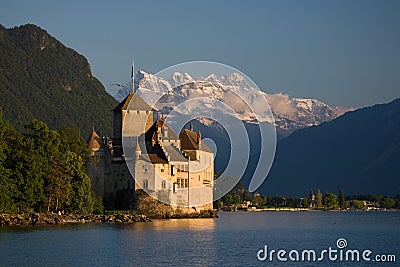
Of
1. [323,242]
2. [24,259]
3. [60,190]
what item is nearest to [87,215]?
[60,190]

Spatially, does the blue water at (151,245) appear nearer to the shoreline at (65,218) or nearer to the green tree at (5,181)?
the shoreline at (65,218)

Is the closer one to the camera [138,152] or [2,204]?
[2,204]

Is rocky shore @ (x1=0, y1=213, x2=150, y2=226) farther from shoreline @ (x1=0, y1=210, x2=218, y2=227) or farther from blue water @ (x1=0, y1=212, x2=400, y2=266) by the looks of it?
blue water @ (x1=0, y1=212, x2=400, y2=266)

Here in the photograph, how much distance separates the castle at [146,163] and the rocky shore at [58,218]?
5.00 metres

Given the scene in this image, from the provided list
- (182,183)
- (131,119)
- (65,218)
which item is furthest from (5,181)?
(131,119)

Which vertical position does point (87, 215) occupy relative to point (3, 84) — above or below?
below

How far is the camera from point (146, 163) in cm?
8356

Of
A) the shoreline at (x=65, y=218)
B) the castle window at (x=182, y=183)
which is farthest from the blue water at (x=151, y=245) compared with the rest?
the castle window at (x=182, y=183)

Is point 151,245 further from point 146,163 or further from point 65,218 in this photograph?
point 146,163

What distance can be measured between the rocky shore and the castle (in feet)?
16.4

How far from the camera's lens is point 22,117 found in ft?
542

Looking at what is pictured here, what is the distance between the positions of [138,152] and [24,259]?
43187mm

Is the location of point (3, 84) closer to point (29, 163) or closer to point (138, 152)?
point (138, 152)

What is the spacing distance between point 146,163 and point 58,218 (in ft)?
53.8
